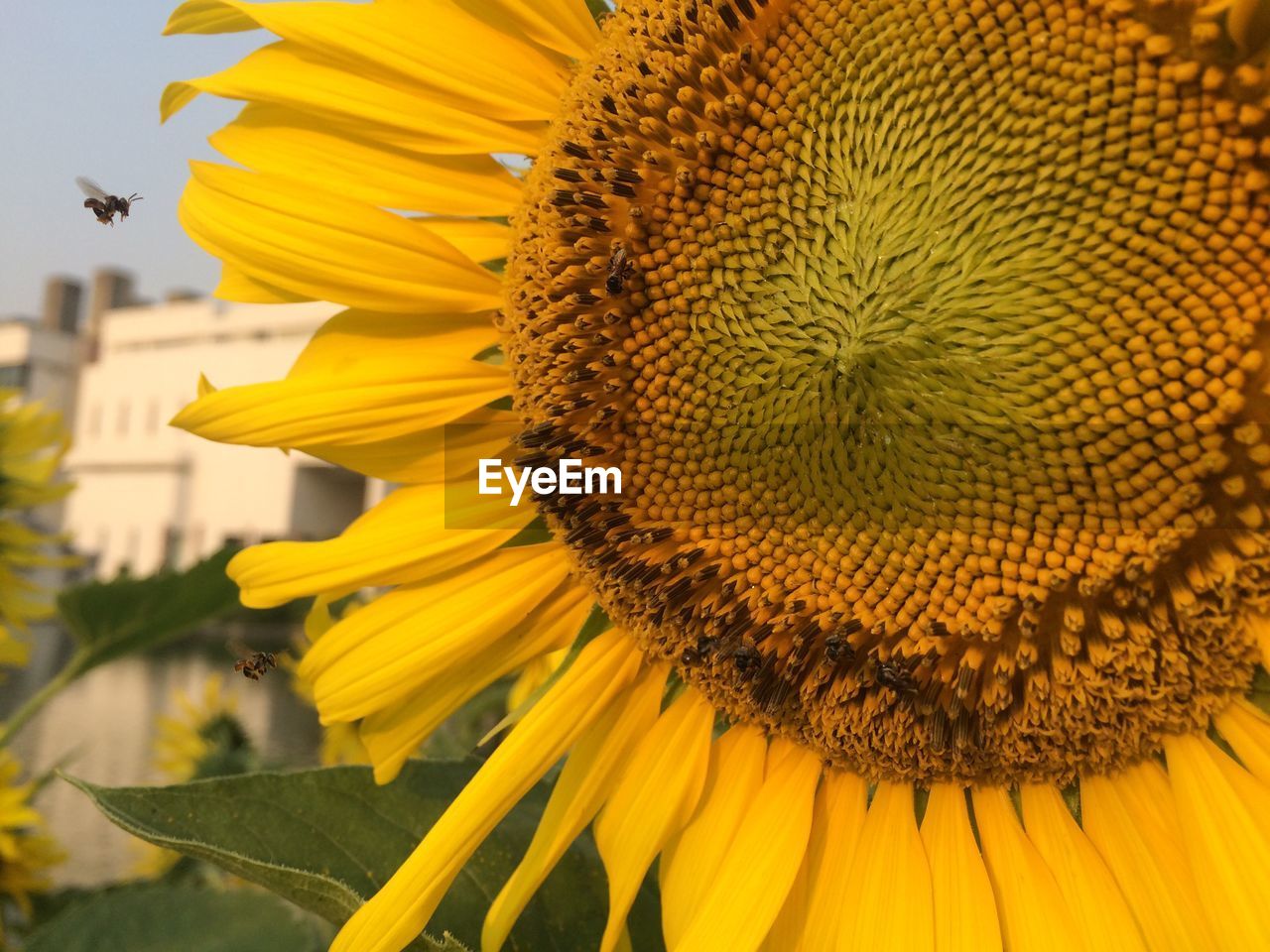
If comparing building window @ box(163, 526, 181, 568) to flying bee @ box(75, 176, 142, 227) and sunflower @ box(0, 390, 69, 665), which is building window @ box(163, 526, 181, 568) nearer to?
sunflower @ box(0, 390, 69, 665)

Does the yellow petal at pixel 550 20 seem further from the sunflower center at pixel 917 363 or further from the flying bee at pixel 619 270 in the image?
the flying bee at pixel 619 270

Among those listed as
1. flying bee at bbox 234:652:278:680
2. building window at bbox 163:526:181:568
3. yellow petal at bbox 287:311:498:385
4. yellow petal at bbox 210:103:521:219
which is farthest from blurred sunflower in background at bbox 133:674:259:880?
building window at bbox 163:526:181:568

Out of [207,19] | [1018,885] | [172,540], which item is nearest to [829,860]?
[1018,885]

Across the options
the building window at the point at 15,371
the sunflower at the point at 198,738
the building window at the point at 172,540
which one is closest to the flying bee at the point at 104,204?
the sunflower at the point at 198,738

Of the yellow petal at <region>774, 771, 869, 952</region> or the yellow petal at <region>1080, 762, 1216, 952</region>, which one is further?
the yellow petal at <region>774, 771, 869, 952</region>

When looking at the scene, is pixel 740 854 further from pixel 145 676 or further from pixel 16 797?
pixel 145 676

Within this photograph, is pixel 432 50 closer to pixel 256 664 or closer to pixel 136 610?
pixel 256 664

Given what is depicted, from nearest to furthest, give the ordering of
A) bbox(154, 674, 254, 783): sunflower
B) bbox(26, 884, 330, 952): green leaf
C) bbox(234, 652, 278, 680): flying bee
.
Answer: bbox(234, 652, 278, 680): flying bee, bbox(26, 884, 330, 952): green leaf, bbox(154, 674, 254, 783): sunflower
